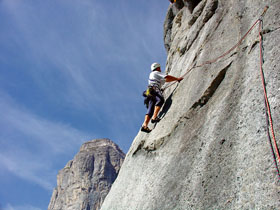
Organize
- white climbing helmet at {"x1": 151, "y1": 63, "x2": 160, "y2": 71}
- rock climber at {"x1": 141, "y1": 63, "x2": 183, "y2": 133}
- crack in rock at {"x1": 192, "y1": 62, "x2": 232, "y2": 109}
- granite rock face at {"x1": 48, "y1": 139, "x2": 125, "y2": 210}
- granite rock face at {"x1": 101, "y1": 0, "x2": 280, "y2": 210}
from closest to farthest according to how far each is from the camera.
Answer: granite rock face at {"x1": 101, "y1": 0, "x2": 280, "y2": 210} < crack in rock at {"x1": 192, "y1": 62, "x2": 232, "y2": 109} < rock climber at {"x1": 141, "y1": 63, "x2": 183, "y2": 133} < white climbing helmet at {"x1": 151, "y1": 63, "x2": 160, "y2": 71} < granite rock face at {"x1": 48, "y1": 139, "x2": 125, "y2": 210}

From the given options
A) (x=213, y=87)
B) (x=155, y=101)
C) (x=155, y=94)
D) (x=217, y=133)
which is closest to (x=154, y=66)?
(x=155, y=94)

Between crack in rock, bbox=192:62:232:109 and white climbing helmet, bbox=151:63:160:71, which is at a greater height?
white climbing helmet, bbox=151:63:160:71

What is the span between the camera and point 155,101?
8164mm

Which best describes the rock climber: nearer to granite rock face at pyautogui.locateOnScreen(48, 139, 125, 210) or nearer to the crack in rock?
the crack in rock

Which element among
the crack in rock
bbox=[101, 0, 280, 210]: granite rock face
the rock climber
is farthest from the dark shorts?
the crack in rock

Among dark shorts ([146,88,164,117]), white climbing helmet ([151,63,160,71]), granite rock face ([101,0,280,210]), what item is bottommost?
granite rock face ([101,0,280,210])

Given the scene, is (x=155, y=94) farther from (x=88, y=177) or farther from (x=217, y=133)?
(x=88, y=177)

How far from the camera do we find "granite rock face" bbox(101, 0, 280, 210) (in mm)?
3988

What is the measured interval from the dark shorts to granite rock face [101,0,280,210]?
20cm

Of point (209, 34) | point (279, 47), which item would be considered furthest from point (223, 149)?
point (209, 34)

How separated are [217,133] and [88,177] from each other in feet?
254

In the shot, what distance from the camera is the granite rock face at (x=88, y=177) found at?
73438mm

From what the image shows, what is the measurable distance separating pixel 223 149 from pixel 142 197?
7.25 ft

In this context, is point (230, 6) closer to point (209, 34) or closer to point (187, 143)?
point (209, 34)
